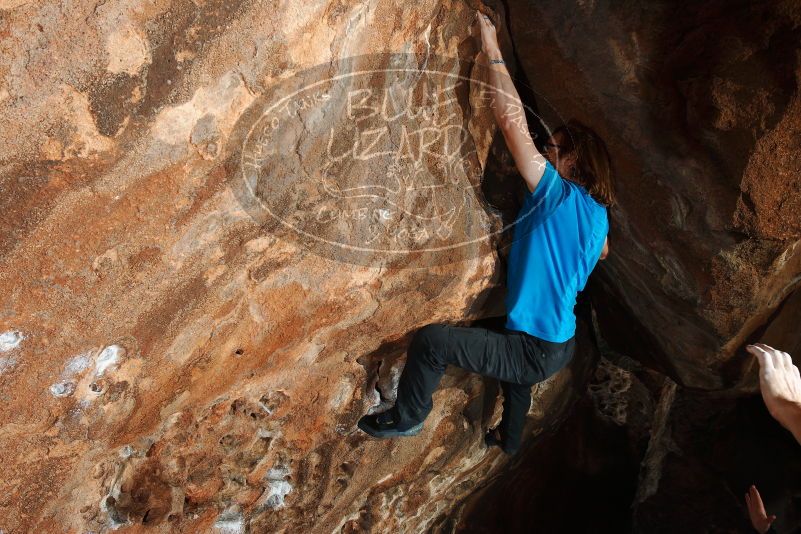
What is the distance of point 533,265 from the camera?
203cm

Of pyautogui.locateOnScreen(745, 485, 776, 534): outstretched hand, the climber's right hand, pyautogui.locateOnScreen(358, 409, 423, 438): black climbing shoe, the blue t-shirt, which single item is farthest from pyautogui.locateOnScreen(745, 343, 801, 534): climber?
pyautogui.locateOnScreen(358, 409, 423, 438): black climbing shoe

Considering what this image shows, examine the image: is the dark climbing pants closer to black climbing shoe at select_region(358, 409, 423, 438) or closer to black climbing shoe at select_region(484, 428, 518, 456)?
black climbing shoe at select_region(358, 409, 423, 438)

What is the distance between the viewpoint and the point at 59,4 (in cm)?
129

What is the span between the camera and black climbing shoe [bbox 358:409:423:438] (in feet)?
7.43

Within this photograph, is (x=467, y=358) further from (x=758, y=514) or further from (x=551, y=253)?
(x=758, y=514)

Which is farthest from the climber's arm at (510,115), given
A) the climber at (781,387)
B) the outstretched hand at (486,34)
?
the climber at (781,387)

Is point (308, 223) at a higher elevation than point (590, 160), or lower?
higher

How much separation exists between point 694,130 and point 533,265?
63 centimetres

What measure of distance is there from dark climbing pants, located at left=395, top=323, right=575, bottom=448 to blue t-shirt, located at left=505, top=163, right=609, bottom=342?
6cm

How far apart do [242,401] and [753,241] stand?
174 centimetres

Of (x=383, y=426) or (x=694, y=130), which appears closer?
(x=694, y=130)

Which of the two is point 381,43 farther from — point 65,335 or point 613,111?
point 65,335

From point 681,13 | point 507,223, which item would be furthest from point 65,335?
point 681,13

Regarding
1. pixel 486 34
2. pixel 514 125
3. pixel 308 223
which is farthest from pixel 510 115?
pixel 308 223
